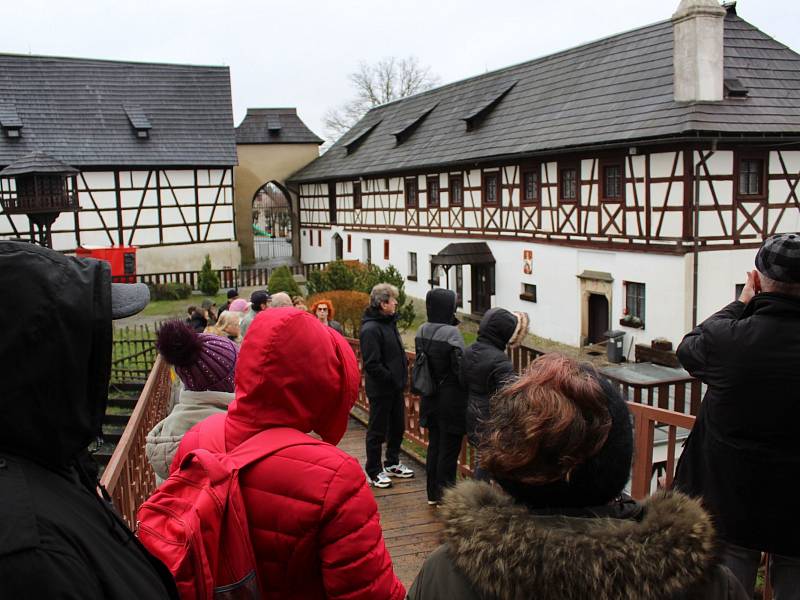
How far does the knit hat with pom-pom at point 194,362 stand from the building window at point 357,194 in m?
29.7

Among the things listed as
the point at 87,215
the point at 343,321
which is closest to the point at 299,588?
the point at 343,321

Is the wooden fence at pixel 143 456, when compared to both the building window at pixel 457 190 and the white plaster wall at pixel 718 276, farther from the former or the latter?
the building window at pixel 457 190

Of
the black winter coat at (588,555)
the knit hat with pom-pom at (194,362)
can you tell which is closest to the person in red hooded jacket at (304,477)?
the black winter coat at (588,555)

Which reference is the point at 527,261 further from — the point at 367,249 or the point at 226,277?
the point at 226,277

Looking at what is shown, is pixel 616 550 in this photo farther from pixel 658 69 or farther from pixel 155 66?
pixel 155 66

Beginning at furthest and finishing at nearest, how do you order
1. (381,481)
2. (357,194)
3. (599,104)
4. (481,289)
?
(357,194) → (481,289) → (599,104) → (381,481)

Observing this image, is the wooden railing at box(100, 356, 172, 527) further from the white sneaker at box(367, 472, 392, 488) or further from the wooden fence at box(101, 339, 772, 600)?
the white sneaker at box(367, 472, 392, 488)

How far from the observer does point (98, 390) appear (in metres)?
1.61

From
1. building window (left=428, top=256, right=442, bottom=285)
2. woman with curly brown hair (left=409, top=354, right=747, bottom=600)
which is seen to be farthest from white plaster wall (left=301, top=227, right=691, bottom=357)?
woman with curly brown hair (left=409, top=354, right=747, bottom=600)

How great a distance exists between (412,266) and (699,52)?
1404 cm

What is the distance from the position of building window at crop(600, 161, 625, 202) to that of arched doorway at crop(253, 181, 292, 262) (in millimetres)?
24368

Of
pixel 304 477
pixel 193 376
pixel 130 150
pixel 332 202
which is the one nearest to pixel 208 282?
pixel 130 150

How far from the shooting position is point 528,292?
2211 cm

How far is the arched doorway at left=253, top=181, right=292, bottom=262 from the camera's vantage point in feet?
158
